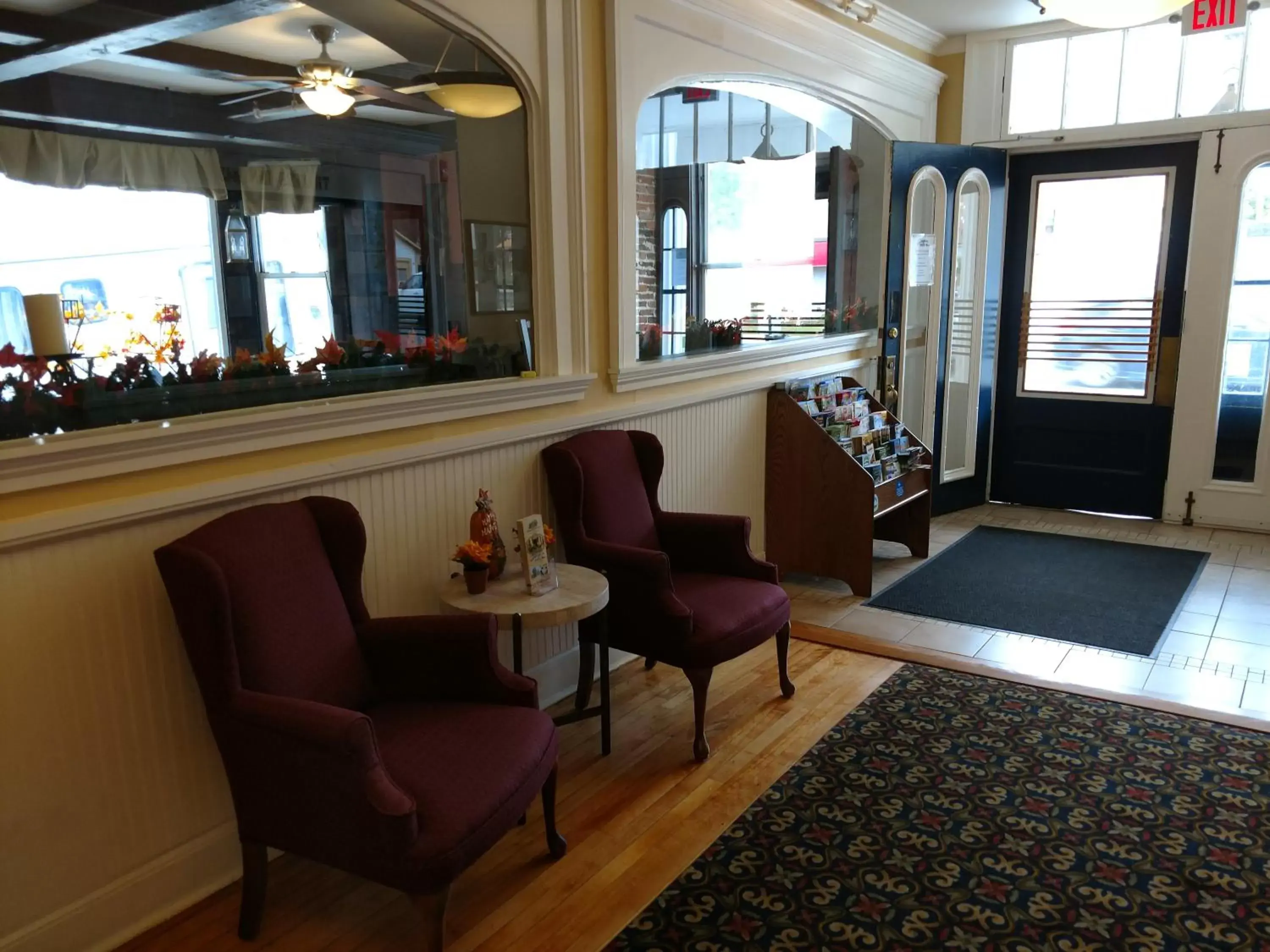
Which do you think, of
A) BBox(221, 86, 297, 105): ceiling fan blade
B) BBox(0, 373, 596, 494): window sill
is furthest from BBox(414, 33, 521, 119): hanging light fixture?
BBox(0, 373, 596, 494): window sill

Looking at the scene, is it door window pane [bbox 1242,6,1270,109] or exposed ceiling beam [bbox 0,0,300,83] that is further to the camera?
door window pane [bbox 1242,6,1270,109]

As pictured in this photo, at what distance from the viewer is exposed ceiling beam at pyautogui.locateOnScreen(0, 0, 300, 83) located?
1.91m

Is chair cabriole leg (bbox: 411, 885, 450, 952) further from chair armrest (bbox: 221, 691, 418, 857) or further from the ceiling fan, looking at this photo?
the ceiling fan

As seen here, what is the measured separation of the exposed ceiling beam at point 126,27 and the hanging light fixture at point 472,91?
559mm

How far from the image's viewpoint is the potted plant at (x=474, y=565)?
8.67ft

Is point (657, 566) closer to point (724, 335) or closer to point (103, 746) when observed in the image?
point (103, 746)

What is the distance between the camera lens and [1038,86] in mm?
5652

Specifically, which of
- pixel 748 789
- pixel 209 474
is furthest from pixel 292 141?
pixel 748 789

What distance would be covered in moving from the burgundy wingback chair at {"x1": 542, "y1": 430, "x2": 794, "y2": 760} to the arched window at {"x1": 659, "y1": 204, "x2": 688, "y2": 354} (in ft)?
2.17

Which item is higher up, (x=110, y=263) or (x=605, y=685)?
(x=110, y=263)

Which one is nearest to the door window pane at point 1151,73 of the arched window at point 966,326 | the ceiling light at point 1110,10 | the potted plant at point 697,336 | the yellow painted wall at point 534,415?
the arched window at point 966,326

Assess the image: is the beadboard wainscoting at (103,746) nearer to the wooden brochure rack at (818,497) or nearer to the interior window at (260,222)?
the interior window at (260,222)

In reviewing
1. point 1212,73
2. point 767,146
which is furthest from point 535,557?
point 1212,73

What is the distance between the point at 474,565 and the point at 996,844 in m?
1.59
